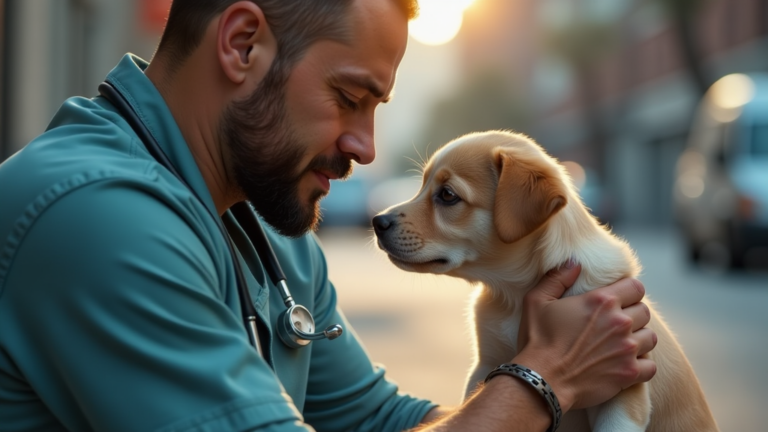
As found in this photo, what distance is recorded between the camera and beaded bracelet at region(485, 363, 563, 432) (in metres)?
2.22

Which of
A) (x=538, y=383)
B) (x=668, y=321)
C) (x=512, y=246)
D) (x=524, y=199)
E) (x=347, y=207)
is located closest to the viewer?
(x=538, y=383)

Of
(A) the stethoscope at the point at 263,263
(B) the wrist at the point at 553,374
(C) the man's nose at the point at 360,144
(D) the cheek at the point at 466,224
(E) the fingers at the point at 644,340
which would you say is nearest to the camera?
(A) the stethoscope at the point at 263,263

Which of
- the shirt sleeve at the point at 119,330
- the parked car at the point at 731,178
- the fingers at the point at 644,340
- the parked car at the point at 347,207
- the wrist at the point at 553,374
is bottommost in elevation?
the parked car at the point at 347,207

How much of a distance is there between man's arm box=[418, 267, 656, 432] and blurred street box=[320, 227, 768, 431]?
3.99 feet

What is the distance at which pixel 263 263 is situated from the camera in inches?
94.6

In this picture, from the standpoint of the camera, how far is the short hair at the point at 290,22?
2.18 m

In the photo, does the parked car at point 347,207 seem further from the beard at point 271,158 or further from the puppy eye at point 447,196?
the beard at point 271,158

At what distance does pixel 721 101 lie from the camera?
1465 centimetres

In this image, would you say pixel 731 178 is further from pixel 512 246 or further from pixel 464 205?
pixel 512 246

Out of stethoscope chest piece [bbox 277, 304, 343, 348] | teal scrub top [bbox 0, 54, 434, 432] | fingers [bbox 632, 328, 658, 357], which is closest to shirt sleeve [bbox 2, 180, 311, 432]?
teal scrub top [bbox 0, 54, 434, 432]

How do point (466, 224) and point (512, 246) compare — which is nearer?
point (512, 246)

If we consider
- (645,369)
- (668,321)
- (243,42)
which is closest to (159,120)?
(243,42)

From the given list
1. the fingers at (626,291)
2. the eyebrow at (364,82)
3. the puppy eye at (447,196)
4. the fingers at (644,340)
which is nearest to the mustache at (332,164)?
the eyebrow at (364,82)

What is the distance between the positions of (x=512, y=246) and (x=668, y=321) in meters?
6.06
